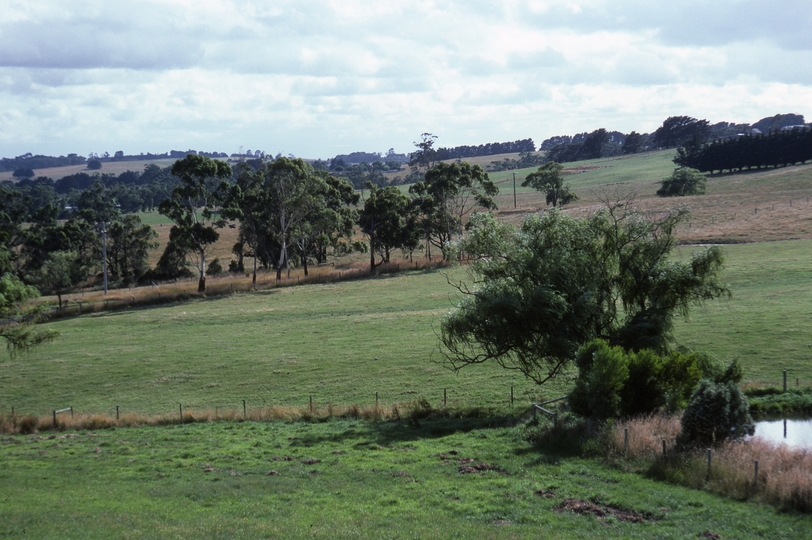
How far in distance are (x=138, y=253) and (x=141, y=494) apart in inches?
3484

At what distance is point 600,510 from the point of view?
16328mm

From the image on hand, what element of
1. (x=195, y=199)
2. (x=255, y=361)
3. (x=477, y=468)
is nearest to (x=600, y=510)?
(x=477, y=468)

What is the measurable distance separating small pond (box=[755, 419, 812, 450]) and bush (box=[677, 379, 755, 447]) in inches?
140

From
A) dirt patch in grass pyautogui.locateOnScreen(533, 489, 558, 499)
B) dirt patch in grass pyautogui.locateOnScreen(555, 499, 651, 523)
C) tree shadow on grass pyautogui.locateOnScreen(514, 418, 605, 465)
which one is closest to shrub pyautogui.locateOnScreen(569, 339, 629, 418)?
tree shadow on grass pyautogui.locateOnScreen(514, 418, 605, 465)

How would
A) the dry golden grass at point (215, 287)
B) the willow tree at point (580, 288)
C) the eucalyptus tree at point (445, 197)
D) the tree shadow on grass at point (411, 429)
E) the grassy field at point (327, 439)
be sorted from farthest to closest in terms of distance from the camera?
the eucalyptus tree at point (445, 197) → the dry golden grass at point (215, 287) → the willow tree at point (580, 288) → the tree shadow on grass at point (411, 429) → the grassy field at point (327, 439)

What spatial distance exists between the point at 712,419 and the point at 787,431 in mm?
6792

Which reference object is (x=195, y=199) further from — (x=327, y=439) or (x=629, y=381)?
(x=629, y=381)

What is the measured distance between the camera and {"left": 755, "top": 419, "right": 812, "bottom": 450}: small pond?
23.2 metres

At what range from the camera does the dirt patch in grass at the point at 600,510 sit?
15781 mm

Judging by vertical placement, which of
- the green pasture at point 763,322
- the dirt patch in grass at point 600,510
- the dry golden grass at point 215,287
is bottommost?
the dry golden grass at point 215,287

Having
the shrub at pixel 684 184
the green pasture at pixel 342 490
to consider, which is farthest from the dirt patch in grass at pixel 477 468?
the shrub at pixel 684 184

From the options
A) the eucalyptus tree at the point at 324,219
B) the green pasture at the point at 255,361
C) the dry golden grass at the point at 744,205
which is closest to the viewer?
the green pasture at the point at 255,361

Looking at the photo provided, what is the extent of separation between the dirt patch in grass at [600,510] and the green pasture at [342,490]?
11 cm

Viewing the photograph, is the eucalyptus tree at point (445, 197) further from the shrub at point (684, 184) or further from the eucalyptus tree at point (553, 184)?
the shrub at point (684, 184)
